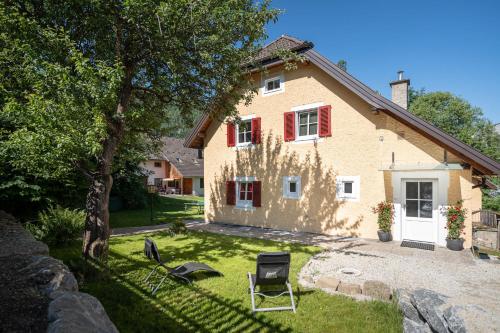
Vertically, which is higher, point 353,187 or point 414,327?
point 353,187

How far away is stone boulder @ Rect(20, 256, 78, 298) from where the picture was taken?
3.86 meters

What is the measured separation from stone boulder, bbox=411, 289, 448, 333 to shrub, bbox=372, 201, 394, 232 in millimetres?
6215

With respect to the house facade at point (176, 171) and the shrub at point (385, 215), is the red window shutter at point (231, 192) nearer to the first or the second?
the shrub at point (385, 215)

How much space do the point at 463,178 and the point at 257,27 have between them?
7.88 meters

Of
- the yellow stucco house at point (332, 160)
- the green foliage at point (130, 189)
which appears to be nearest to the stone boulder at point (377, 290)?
the yellow stucco house at point (332, 160)

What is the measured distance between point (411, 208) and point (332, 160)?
3.22 metres

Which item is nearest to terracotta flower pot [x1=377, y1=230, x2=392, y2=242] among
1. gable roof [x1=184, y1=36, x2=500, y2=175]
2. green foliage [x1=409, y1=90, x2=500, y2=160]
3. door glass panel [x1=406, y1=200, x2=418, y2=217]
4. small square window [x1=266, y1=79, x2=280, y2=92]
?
door glass panel [x1=406, y1=200, x2=418, y2=217]

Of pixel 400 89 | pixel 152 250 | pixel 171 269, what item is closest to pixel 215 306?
pixel 171 269

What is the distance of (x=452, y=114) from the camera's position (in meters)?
36.4

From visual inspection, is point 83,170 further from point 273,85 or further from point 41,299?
point 273,85

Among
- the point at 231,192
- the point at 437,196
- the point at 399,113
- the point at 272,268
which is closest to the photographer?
the point at 272,268

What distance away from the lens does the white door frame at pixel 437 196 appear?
9312 mm

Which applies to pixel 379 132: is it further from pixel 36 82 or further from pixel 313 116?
pixel 36 82

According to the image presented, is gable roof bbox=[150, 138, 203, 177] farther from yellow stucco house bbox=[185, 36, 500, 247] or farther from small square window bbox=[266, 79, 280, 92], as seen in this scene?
small square window bbox=[266, 79, 280, 92]
